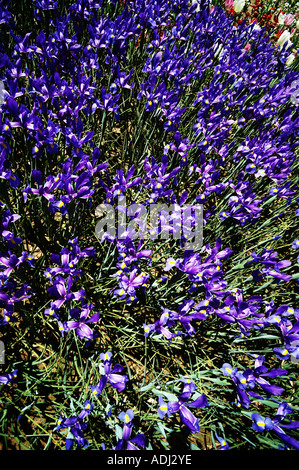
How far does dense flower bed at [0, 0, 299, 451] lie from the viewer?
1.32 m

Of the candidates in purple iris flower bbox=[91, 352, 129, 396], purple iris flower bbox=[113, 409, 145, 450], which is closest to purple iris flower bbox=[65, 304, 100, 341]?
purple iris flower bbox=[91, 352, 129, 396]

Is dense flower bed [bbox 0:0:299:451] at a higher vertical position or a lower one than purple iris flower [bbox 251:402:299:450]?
higher

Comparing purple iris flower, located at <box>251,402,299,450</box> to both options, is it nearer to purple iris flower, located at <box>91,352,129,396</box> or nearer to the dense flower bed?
the dense flower bed

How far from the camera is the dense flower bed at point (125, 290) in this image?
51.9 inches

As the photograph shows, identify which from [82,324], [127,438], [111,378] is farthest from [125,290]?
[127,438]

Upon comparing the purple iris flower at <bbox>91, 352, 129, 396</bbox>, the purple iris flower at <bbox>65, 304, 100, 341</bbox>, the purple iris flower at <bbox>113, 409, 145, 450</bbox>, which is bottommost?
the purple iris flower at <bbox>113, 409, 145, 450</bbox>

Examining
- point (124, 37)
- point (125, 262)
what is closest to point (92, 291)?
point (125, 262)

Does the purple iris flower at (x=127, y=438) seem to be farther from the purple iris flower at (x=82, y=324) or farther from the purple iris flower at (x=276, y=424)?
the purple iris flower at (x=276, y=424)

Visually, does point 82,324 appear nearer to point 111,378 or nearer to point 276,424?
point 111,378

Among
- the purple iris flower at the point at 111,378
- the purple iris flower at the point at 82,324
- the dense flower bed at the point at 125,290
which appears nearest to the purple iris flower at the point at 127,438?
the dense flower bed at the point at 125,290

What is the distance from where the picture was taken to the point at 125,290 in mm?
1493

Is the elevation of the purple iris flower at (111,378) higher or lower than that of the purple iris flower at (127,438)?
higher

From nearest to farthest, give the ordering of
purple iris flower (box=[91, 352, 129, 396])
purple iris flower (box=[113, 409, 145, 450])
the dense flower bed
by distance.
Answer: purple iris flower (box=[113, 409, 145, 450])
purple iris flower (box=[91, 352, 129, 396])
the dense flower bed

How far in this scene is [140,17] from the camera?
8.70ft
